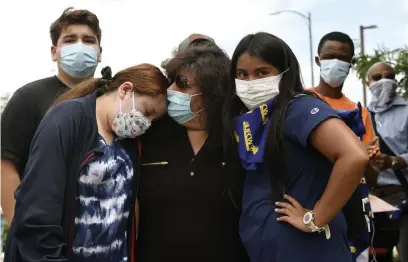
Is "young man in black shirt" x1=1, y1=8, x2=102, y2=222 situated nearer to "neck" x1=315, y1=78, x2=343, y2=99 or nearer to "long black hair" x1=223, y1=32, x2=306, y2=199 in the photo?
"long black hair" x1=223, y1=32, x2=306, y2=199

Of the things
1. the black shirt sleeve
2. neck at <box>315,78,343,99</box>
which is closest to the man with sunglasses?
neck at <box>315,78,343,99</box>

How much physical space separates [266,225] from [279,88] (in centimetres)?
66

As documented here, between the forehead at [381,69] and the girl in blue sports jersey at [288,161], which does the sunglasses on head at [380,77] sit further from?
the girl in blue sports jersey at [288,161]

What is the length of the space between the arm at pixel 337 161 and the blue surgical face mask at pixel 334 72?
1963mm

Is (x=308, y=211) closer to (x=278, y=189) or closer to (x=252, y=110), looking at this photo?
(x=278, y=189)

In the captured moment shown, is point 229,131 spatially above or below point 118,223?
above

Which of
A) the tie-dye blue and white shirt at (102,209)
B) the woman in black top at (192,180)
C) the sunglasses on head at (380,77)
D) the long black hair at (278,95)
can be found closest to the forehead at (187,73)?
the woman in black top at (192,180)

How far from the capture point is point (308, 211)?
244 cm

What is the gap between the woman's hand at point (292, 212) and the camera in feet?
7.95

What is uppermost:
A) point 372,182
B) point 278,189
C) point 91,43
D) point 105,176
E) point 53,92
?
point 91,43

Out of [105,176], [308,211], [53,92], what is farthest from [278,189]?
[53,92]

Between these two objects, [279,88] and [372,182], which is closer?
[279,88]

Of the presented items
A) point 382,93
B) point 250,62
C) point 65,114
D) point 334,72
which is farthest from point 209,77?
point 382,93

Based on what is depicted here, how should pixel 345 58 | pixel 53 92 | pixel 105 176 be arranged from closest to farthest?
pixel 105 176 < pixel 53 92 < pixel 345 58
